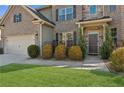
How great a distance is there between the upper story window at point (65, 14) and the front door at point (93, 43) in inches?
112

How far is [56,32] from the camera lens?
2058cm

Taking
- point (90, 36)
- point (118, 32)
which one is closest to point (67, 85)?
point (118, 32)

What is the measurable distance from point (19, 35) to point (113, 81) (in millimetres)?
14417

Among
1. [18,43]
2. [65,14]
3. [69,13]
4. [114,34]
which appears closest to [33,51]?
[18,43]

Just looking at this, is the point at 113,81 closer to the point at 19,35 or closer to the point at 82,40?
the point at 82,40

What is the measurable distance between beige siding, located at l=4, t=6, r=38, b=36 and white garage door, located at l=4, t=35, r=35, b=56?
1.78 ft

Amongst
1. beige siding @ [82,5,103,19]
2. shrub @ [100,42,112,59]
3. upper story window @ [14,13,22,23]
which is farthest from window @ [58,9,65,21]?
shrub @ [100,42,112,59]

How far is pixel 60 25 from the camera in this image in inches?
803

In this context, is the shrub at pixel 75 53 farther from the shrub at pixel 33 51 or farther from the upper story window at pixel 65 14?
the upper story window at pixel 65 14

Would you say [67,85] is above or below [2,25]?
below

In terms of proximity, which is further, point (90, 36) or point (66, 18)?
point (66, 18)

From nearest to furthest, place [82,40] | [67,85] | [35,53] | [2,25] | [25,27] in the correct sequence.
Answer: [67,85] → [82,40] → [35,53] → [25,27] → [2,25]

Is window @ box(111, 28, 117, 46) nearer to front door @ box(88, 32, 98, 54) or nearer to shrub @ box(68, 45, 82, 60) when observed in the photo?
front door @ box(88, 32, 98, 54)

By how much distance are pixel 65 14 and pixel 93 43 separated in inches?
164
